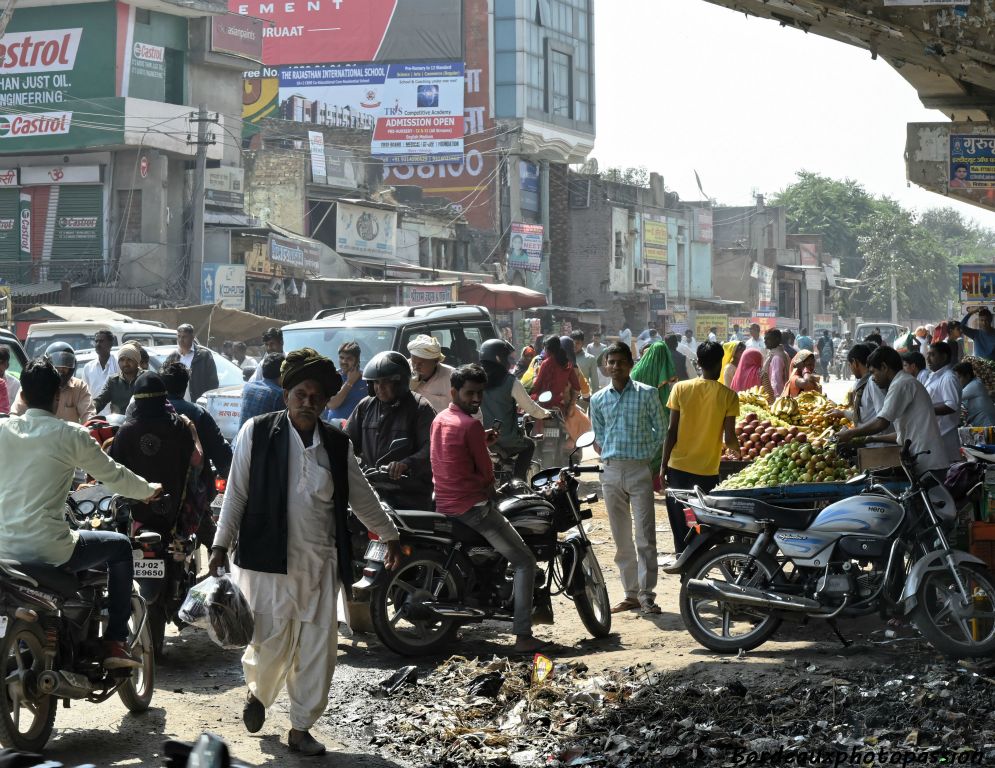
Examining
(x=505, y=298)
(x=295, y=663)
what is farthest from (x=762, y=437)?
(x=505, y=298)

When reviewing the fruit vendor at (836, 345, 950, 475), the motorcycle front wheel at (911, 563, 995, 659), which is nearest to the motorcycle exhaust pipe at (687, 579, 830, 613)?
the motorcycle front wheel at (911, 563, 995, 659)

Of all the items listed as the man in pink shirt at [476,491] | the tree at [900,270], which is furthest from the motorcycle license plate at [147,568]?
the tree at [900,270]

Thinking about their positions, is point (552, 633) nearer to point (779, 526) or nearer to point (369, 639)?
point (369, 639)

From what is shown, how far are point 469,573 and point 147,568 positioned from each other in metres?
1.89

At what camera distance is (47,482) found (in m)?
5.87

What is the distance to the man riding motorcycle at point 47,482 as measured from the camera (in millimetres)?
5828

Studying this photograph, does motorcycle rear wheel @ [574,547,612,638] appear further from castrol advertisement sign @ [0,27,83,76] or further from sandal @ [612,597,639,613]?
castrol advertisement sign @ [0,27,83,76]

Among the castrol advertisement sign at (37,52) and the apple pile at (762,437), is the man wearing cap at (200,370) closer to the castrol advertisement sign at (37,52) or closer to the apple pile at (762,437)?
the apple pile at (762,437)

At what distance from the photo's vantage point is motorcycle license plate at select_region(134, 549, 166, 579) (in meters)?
6.92

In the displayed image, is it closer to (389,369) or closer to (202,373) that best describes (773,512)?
(389,369)

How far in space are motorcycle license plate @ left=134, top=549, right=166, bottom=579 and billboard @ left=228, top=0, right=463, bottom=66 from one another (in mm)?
51827

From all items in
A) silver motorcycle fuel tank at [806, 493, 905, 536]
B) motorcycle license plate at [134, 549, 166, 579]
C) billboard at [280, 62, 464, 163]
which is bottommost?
motorcycle license plate at [134, 549, 166, 579]

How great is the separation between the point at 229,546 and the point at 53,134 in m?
33.6

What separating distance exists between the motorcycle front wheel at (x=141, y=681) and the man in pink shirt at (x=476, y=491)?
199cm
